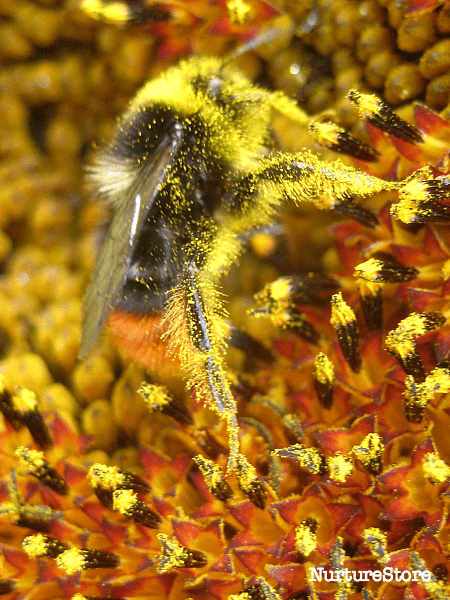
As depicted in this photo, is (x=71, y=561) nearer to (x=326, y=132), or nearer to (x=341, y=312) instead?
(x=341, y=312)

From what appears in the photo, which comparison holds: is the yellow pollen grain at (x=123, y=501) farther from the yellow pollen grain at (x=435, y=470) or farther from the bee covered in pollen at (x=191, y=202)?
the yellow pollen grain at (x=435, y=470)

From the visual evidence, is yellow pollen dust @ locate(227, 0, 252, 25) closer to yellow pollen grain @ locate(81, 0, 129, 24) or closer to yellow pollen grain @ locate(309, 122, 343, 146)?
yellow pollen grain @ locate(81, 0, 129, 24)

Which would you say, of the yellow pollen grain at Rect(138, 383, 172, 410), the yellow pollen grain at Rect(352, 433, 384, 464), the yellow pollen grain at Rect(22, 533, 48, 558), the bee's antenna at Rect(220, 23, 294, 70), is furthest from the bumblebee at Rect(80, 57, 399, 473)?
the yellow pollen grain at Rect(22, 533, 48, 558)

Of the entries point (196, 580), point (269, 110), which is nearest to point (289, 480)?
point (196, 580)

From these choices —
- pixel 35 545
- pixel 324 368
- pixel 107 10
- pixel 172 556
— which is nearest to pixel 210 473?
pixel 172 556

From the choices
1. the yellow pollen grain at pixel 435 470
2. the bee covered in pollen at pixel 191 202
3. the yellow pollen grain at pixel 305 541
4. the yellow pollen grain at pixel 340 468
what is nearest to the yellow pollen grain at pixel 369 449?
the yellow pollen grain at pixel 340 468

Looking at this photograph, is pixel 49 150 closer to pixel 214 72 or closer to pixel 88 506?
pixel 214 72
